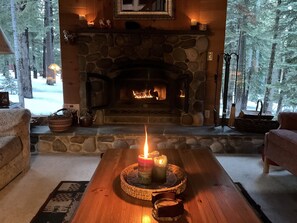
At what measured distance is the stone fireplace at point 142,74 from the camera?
3994mm

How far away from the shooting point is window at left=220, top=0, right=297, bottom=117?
4258 mm

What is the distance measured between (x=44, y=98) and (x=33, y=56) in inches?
28.1

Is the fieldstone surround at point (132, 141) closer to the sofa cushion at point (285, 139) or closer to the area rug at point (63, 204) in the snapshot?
the sofa cushion at point (285, 139)

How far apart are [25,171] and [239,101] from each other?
347 cm

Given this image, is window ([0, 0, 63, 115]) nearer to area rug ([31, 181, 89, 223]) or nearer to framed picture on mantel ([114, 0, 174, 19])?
framed picture on mantel ([114, 0, 174, 19])

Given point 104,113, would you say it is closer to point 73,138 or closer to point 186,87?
point 73,138

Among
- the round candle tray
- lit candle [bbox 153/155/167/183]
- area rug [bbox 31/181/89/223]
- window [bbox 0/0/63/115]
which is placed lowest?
area rug [bbox 31/181/89/223]

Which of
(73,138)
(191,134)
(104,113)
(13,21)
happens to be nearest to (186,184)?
(191,134)

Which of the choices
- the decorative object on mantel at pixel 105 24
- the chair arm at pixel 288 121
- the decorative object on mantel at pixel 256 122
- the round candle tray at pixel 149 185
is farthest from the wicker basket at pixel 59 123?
the chair arm at pixel 288 121

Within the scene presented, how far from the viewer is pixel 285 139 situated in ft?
8.57

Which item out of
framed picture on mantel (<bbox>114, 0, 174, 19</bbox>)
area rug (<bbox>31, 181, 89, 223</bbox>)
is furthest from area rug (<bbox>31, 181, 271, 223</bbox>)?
framed picture on mantel (<bbox>114, 0, 174, 19</bbox>)

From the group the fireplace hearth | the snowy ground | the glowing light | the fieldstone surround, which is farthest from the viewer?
the snowy ground

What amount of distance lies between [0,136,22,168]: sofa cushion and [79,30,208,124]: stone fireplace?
1345mm

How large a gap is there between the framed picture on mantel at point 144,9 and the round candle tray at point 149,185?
2.77 metres
